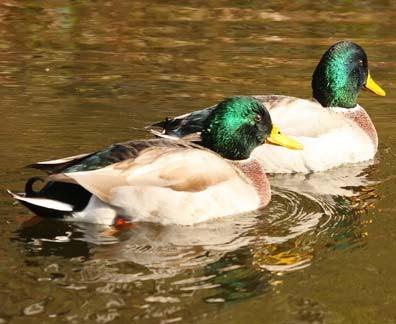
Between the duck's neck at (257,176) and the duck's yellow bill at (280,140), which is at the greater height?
the duck's yellow bill at (280,140)

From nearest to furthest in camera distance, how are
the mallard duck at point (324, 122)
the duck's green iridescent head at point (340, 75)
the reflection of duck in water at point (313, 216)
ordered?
the reflection of duck in water at point (313, 216)
the mallard duck at point (324, 122)
the duck's green iridescent head at point (340, 75)

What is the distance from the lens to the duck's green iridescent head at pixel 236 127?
392 inches

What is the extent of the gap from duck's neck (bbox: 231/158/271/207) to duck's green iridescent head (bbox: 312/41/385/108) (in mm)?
2521

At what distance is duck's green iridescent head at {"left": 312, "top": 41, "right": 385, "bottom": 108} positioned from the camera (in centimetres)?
1232

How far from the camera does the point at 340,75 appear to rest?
12344 millimetres

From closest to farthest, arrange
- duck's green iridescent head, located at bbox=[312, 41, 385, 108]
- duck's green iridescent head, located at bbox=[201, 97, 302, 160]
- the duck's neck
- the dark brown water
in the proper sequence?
the dark brown water
the duck's neck
duck's green iridescent head, located at bbox=[201, 97, 302, 160]
duck's green iridescent head, located at bbox=[312, 41, 385, 108]

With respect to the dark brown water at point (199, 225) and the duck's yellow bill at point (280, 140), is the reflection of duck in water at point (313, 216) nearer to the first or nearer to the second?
the dark brown water at point (199, 225)

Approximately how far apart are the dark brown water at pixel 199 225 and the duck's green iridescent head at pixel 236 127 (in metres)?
0.59

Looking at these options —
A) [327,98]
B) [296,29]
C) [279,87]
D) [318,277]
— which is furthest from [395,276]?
[296,29]

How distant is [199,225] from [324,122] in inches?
116

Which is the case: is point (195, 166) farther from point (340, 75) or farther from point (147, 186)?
point (340, 75)

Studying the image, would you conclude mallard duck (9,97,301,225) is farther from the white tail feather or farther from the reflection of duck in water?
the reflection of duck in water

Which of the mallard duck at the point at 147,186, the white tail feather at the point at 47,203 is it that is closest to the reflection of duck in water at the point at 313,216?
the mallard duck at the point at 147,186

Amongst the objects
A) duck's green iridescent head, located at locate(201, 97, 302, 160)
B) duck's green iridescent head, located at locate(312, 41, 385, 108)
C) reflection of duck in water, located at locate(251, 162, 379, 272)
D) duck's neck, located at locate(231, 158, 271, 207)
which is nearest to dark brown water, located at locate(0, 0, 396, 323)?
reflection of duck in water, located at locate(251, 162, 379, 272)
